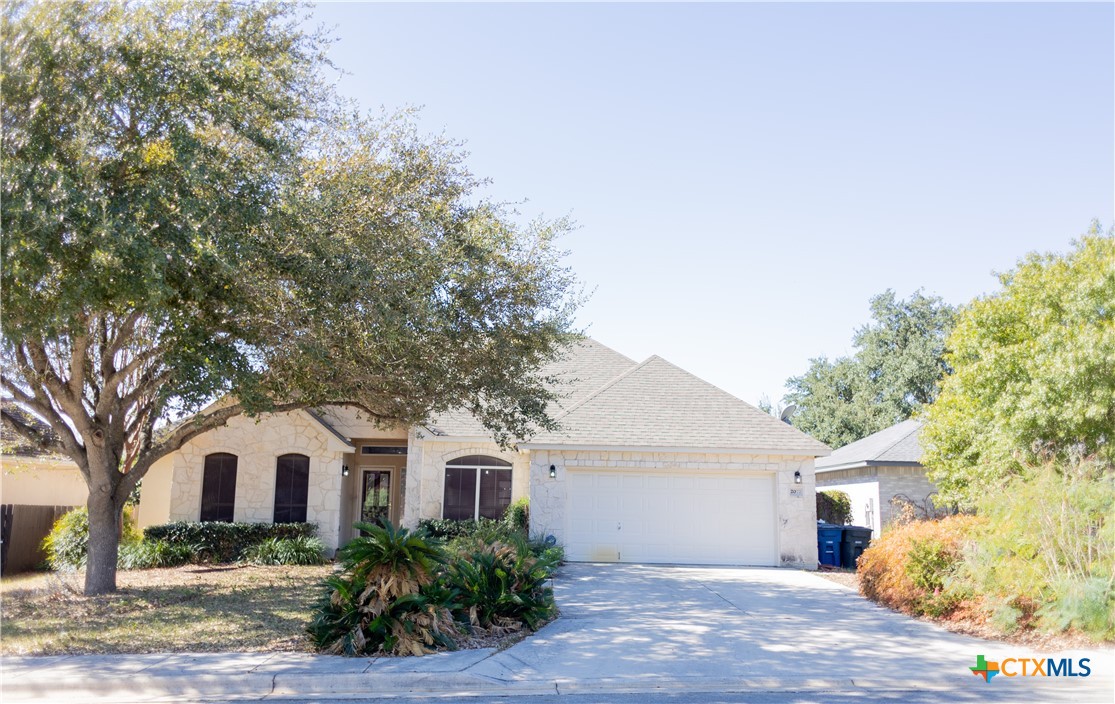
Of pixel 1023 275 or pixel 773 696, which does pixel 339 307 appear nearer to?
pixel 773 696

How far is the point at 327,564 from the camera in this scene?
18.0 metres

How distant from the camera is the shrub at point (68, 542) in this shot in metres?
16.6

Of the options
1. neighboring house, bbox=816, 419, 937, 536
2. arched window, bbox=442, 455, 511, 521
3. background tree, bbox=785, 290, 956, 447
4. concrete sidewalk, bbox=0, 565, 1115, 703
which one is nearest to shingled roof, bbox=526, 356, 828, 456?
arched window, bbox=442, 455, 511, 521

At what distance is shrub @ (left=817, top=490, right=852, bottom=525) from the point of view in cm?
2434

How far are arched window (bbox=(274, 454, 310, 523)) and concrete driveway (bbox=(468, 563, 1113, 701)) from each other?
791 centimetres

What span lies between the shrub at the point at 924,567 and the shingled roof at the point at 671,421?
5781 mm

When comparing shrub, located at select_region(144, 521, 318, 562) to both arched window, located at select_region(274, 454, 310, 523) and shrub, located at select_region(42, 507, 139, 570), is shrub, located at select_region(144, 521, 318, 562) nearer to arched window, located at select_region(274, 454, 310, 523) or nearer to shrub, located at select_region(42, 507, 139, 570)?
arched window, located at select_region(274, 454, 310, 523)

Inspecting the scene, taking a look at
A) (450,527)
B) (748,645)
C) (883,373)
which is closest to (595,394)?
(450,527)

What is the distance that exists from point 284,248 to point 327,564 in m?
10.3

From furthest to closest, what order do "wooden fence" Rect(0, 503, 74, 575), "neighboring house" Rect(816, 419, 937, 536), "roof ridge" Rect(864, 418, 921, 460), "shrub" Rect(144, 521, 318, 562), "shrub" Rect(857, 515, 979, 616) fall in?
"roof ridge" Rect(864, 418, 921, 460) < "neighboring house" Rect(816, 419, 937, 536) < "shrub" Rect(144, 521, 318, 562) < "wooden fence" Rect(0, 503, 74, 575) < "shrub" Rect(857, 515, 979, 616)

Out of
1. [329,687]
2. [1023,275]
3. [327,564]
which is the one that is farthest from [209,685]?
[1023,275]

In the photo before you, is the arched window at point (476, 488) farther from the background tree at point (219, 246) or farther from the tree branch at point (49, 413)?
the tree branch at point (49, 413)

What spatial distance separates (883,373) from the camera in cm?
4294

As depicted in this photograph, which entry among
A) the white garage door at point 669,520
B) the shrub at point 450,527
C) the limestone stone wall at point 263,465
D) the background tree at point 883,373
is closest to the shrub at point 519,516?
the shrub at point 450,527
